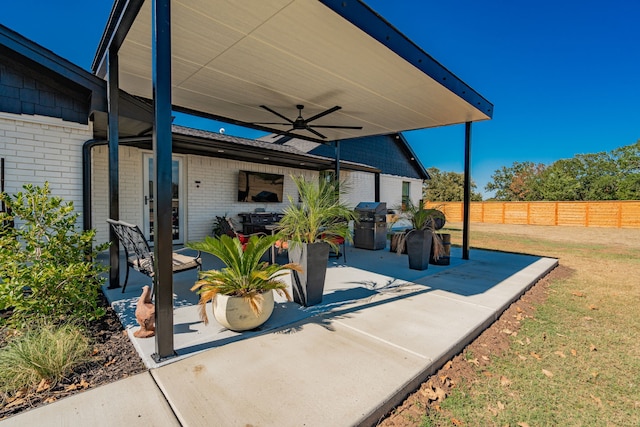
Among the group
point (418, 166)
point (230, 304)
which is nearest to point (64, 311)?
point (230, 304)

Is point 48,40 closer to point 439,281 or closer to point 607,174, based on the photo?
point 439,281

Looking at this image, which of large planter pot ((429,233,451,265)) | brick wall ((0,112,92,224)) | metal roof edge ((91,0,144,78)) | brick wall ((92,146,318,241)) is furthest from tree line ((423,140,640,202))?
metal roof edge ((91,0,144,78))

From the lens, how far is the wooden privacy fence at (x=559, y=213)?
52.3ft

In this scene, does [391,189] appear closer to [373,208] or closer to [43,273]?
[373,208]

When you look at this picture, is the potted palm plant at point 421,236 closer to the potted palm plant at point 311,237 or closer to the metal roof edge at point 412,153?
the potted palm plant at point 311,237

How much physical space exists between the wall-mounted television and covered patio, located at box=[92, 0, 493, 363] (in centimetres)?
253

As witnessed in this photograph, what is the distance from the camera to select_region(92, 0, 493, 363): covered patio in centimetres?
Result: 211

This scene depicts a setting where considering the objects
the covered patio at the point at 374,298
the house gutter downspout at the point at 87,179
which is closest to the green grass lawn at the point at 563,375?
the covered patio at the point at 374,298

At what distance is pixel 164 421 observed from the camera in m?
1.51

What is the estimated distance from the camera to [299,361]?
212cm

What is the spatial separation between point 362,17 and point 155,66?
1978 millimetres

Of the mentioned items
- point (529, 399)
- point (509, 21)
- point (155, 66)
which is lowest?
point (529, 399)

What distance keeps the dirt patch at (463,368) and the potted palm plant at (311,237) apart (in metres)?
1.51

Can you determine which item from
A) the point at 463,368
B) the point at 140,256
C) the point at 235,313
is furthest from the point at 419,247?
the point at 140,256
